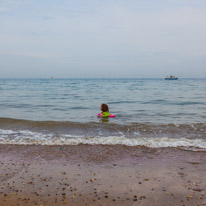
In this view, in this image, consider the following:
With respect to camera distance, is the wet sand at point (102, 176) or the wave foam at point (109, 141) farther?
the wave foam at point (109, 141)

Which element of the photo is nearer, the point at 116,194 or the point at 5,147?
the point at 116,194

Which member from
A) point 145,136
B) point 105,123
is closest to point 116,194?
point 145,136

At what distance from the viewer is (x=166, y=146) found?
6.76 meters

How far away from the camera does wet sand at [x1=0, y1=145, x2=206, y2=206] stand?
144 inches

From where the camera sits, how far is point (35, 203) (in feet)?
11.5

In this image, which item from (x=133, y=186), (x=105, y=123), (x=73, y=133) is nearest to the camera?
(x=133, y=186)

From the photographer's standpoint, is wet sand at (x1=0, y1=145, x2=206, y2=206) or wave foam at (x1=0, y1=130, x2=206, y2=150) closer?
wet sand at (x1=0, y1=145, x2=206, y2=206)

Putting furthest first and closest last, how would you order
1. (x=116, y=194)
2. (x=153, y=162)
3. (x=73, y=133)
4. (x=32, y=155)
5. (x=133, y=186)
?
(x=73, y=133) < (x=32, y=155) < (x=153, y=162) < (x=133, y=186) < (x=116, y=194)

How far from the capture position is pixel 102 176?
4535mm

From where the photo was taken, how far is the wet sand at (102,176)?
365 cm

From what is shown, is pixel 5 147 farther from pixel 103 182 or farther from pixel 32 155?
pixel 103 182

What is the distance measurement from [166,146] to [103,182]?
10.1 ft

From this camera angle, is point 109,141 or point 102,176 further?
point 109,141

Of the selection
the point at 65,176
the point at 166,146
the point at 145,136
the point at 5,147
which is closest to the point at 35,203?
the point at 65,176
